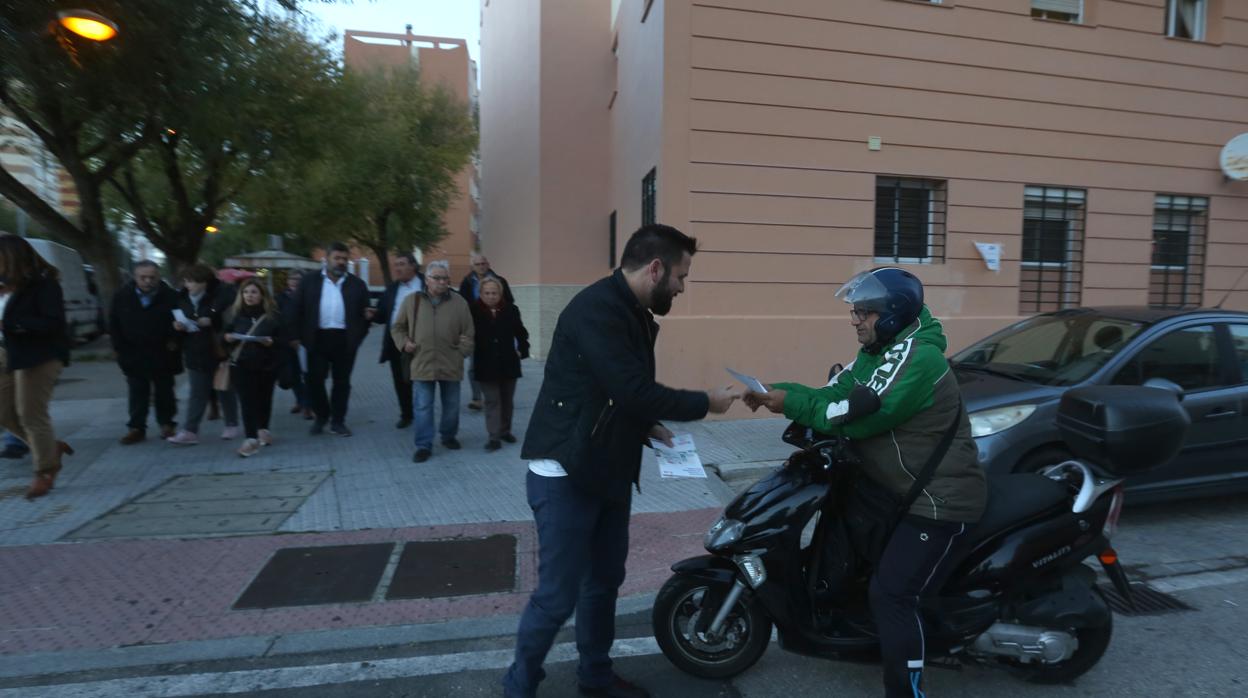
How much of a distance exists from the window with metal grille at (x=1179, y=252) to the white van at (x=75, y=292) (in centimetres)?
2091

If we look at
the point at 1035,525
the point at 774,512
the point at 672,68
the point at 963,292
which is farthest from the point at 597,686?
the point at 963,292

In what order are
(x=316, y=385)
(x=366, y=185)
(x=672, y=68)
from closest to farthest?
(x=316, y=385), (x=672, y=68), (x=366, y=185)

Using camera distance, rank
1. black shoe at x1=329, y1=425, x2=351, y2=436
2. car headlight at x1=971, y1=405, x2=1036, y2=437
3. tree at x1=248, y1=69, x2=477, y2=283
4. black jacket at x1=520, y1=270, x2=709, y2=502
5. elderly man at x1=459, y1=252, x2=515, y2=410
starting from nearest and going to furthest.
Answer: black jacket at x1=520, y1=270, x2=709, y2=502, car headlight at x1=971, y1=405, x2=1036, y2=437, black shoe at x1=329, y1=425, x2=351, y2=436, elderly man at x1=459, y1=252, x2=515, y2=410, tree at x1=248, y1=69, x2=477, y2=283

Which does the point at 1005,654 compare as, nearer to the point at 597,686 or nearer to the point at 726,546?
the point at 726,546

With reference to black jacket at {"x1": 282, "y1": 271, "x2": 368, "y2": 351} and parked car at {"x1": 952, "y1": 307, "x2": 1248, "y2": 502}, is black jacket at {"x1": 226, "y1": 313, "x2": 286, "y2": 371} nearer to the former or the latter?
black jacket at {"x1": 282, "y1": 271, "x2": 368, "y2": 351}

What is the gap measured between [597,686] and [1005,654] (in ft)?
5.41

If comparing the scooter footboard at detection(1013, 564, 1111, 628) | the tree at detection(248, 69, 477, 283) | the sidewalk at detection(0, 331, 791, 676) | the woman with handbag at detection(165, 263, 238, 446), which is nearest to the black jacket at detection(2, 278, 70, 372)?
the sidewalk at detection(0, 331, 791, 676)

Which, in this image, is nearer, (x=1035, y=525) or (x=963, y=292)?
(x=1035, y=525)

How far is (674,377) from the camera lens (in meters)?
8.38

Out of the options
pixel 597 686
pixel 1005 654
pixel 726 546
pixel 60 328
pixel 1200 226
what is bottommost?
pixel 597 686

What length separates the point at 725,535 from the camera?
3096 mm

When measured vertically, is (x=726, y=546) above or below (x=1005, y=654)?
above

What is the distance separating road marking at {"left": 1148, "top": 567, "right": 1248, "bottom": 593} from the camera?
4227 mm

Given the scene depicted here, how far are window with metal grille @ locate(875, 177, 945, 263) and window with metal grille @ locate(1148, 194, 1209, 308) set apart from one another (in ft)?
11.7
